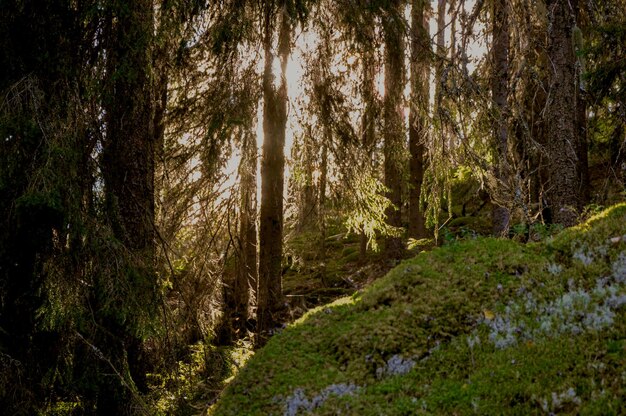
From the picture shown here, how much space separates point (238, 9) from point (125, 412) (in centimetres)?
466

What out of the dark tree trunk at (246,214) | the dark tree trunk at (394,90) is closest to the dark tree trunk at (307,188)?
the dark tree trunk at (246,214)

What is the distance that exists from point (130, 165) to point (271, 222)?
8.42ft

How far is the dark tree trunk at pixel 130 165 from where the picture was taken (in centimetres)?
502

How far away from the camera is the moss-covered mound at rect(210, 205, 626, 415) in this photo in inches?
114

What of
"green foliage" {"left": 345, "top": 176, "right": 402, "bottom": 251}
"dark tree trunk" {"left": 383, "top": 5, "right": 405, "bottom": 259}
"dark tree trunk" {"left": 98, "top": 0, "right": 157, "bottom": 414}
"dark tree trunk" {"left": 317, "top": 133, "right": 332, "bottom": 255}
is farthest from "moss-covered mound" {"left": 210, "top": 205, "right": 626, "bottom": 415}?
"dark tree trunk" {"left": 383, "top": 5, "right": 405, "bottom": 259}

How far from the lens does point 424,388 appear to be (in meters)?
3.37

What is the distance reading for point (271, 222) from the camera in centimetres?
790

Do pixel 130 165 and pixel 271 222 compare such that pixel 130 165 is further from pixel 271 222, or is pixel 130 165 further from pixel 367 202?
pixel 367 202

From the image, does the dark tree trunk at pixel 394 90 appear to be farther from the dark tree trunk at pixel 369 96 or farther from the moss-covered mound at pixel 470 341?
the moss-covered mound at pixel 470 341

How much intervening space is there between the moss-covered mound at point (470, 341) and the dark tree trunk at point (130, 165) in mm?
1448

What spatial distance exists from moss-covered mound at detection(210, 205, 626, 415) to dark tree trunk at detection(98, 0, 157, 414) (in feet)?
4.75

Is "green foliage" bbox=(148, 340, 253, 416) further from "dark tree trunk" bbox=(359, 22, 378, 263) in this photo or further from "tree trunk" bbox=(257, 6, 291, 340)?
"dark tree trunk" bbox=(359, 22, 378, 263)

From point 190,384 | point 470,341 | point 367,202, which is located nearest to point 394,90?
point 367,202

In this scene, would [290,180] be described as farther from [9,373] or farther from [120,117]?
[9,373]
